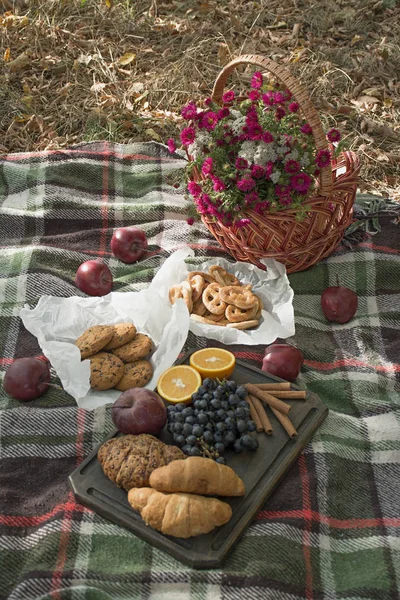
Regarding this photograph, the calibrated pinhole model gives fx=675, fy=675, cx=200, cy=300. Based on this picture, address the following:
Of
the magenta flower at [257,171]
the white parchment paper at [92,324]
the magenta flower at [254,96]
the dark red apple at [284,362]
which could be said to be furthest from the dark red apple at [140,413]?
the magenta flower at [254,96]

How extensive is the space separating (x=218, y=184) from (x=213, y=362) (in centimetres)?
79

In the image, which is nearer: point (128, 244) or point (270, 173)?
point (270, 173)

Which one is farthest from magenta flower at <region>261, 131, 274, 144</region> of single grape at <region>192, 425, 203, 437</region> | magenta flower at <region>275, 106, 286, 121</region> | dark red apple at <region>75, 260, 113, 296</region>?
single grape at <region>192, 425, 203, 437</region>

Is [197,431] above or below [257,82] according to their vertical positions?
below

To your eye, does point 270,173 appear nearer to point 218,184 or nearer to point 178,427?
point 218,184

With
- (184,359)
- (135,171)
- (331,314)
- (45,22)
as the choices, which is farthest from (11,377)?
(45,22)

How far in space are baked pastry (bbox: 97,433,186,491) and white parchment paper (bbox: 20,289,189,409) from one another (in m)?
0.39

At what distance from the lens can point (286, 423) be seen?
2293mm

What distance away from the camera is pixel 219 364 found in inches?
97.1

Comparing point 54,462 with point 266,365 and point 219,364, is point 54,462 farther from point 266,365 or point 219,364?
point 266,365

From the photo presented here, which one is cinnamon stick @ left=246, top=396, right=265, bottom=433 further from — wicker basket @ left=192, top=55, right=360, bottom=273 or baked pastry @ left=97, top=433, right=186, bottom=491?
wicker basket @ left=192, top=55, right=360, bottom=273

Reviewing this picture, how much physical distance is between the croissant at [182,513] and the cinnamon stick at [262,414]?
1.24 ft

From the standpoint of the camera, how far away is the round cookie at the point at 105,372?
2.49 m

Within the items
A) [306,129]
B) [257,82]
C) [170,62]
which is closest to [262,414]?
[306,129]
